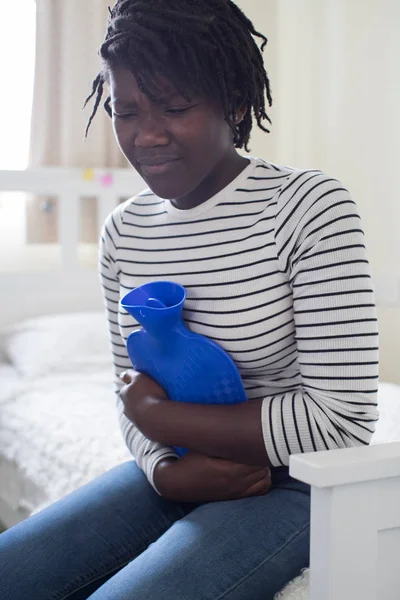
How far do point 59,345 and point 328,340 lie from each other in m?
1.86

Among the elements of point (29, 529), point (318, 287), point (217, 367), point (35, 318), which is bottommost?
point (35, 318)

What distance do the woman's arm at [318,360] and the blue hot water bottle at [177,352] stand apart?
3 centimetres

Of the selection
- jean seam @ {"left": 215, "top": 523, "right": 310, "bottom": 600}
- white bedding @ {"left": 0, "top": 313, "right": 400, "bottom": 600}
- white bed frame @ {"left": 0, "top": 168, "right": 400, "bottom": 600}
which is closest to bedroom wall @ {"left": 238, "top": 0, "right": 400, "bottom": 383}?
white bedding @ {"left": 0, "top": 313, "right": 400, "bottom": 600}

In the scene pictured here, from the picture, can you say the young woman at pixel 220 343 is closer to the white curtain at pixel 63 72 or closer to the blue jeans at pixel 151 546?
the blue jeans at pixel 151 546

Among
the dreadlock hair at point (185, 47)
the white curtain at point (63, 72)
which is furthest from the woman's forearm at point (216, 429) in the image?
the white curtain at point (63, 72)

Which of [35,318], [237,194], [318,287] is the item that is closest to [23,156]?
[35,318]

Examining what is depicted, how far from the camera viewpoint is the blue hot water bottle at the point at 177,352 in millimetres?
1007

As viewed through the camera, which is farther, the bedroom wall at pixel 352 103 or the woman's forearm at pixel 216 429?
the bedroom wall at pixel 352 103

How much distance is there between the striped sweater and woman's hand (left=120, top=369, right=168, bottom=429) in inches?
2.8

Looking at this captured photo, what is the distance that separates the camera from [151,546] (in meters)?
0.95

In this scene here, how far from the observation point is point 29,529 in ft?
3.43

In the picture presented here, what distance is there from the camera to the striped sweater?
95cm

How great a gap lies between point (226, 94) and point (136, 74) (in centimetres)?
13

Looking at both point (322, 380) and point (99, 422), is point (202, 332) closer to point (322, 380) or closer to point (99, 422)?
point (322, 380)
